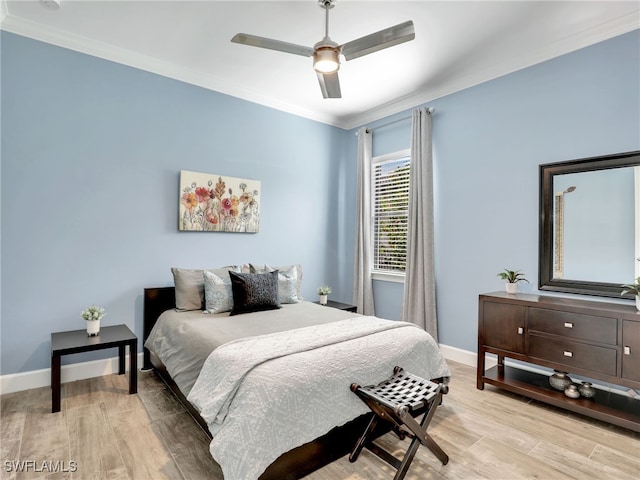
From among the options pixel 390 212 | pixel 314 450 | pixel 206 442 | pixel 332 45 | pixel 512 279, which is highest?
pixel 332 45

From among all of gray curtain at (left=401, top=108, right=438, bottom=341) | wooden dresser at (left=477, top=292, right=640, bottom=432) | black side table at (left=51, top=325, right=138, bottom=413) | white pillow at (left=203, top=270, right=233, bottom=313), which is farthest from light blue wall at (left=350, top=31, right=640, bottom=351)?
black side table at (left=51, top=325, right=138, bottom=413)

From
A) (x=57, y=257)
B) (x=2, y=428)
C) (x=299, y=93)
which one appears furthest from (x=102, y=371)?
(x=299, y=93)

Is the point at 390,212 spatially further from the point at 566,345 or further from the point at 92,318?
the point at 92,318

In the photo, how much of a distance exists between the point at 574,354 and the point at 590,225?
3.39ft

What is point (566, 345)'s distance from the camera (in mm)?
2523

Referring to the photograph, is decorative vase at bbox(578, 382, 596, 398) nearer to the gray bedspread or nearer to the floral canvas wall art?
the gray bedspread

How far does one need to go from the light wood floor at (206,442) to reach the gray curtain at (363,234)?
6.30 ft

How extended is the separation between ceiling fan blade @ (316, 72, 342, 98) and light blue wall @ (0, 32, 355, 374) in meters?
1.62

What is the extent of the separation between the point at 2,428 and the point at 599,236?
4.46 metres

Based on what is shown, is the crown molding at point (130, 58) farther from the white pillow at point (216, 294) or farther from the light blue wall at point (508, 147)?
the white pillow at point (216, 294)

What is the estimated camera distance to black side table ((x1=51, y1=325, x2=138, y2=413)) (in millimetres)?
2467

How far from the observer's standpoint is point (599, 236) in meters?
2.72

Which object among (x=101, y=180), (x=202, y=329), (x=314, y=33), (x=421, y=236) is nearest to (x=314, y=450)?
(x=202, y=329)
